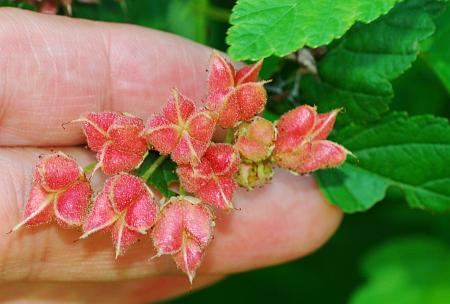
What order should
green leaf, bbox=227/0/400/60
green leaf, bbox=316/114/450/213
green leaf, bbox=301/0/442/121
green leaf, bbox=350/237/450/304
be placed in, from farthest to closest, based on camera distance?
1. green leaf, bbox=350/237/450/304
2. green leaf, bbox=316/114/450/213
3. green leaf, bbox=301/0/442/121
4. green leaf, bbox=227/0/400/60

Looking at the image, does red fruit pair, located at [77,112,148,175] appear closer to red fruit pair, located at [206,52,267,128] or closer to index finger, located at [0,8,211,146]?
red fruit pair, located at [206,52,267,128]

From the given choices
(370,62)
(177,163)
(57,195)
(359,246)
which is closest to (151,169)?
(177,163)

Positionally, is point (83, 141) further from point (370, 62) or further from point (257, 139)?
point (370, 62)

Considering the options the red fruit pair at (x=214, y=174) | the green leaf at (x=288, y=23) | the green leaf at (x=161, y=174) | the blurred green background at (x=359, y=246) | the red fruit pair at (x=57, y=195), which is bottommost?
the blurred green background at (x=359, y=246)

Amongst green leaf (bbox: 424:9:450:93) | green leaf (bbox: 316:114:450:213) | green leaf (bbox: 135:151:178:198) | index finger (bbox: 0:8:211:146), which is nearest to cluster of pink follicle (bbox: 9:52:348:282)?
green leaf (bbox: 135:151:178:198)

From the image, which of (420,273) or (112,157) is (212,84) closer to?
(112,157)

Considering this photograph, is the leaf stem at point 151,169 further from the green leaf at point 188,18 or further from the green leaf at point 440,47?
the green leaf at point 440,47

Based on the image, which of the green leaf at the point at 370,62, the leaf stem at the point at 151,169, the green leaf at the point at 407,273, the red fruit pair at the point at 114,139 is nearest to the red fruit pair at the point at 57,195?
the red fruit pair at the point at 114,139
